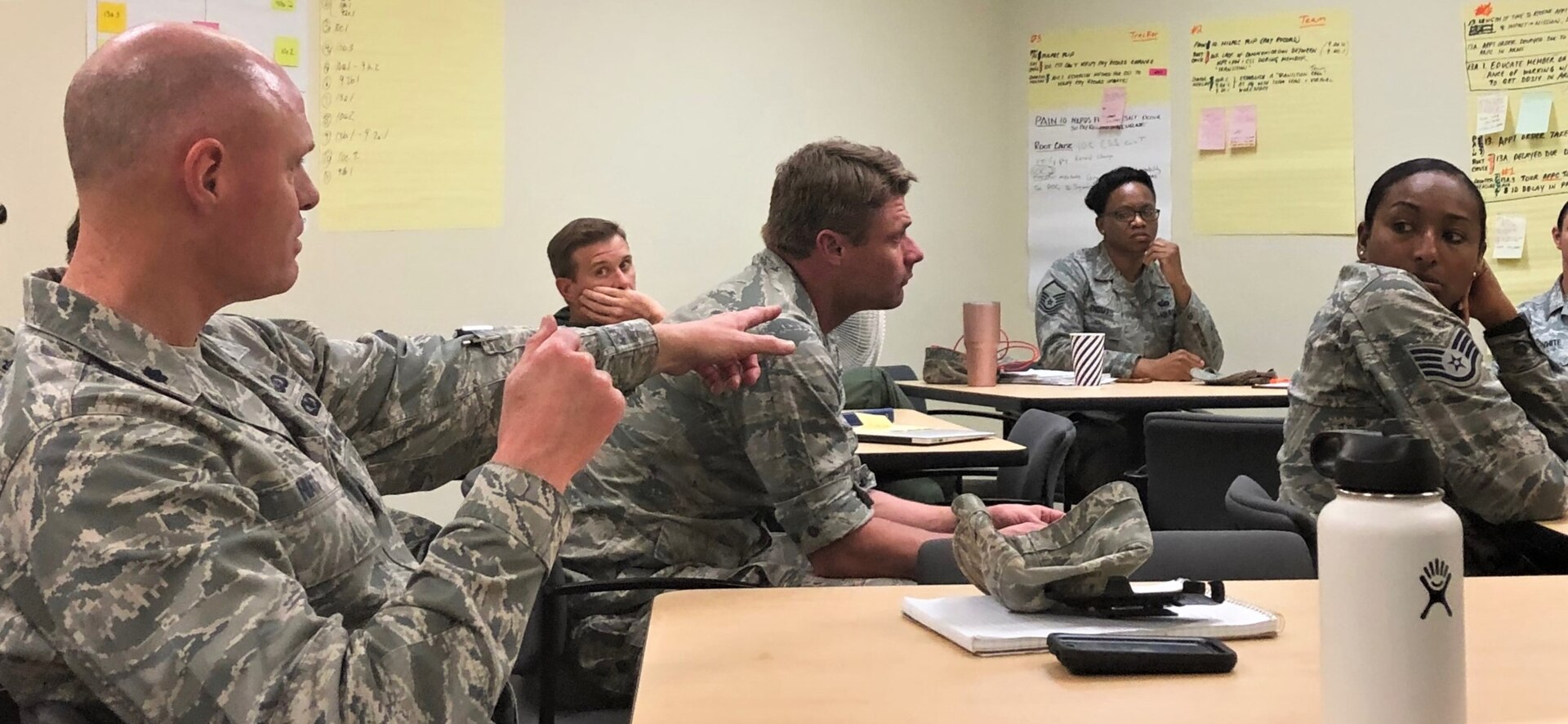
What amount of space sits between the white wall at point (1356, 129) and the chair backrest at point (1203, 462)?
2.34m

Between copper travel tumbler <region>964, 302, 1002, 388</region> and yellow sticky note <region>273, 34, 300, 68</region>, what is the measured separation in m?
2.41

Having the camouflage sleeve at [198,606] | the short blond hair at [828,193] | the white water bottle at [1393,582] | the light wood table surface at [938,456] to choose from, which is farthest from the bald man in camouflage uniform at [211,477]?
the light wood table surface at [938,456]

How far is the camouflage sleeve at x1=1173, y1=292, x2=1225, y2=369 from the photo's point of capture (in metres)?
5.11

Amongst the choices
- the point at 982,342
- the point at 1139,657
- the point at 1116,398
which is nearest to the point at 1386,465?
the point at 1139,657

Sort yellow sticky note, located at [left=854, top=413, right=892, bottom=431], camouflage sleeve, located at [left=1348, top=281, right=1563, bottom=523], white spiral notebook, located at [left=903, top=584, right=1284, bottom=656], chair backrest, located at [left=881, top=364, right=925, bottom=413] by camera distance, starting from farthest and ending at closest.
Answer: chair backrest, located at [left=881, top=364, right=925, bottom=413], yellow sticky note, located at [left=854, top=413, right=892, bottom=431], camouflage sleeve, located at [left=1348, top=281, right=1563, bottom=523], white spiral notebook, located at [left=903, top=584, right=1284, bottom=656]

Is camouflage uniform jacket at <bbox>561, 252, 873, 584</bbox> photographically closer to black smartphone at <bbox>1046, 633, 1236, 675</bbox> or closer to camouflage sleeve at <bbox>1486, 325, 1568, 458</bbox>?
black smartphone at <bbox>1046, 633, 1236, 675</bbox>

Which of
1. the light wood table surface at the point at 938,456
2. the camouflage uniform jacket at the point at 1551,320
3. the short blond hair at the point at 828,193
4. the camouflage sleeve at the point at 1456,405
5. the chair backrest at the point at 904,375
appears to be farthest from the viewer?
the chair backrest at the point at 904,375

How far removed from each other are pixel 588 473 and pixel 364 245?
2.68 m

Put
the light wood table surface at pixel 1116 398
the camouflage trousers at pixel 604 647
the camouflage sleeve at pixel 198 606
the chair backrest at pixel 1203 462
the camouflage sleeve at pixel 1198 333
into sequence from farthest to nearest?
the camouflage sleeve at pixel 1198 333, the light wood table surface at pixel 1116 398, the chair backrest at pixel 1203 462, the camouflage trousers at pixel 604 647, the camouflage sleeve at pixel 198 606

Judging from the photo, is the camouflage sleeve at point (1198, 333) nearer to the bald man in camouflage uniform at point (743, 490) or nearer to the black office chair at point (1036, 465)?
the black office chair at point (1036, 465)

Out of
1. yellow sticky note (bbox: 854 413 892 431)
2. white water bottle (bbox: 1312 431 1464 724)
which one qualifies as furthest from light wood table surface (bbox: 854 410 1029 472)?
white water bottle (bbox: 1312 431 1464 724)

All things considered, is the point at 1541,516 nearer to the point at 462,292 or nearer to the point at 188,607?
the point at 188,607

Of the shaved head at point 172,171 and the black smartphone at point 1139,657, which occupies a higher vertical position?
the shaved head at point 172,171

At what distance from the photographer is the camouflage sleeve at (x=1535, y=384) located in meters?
2.42
